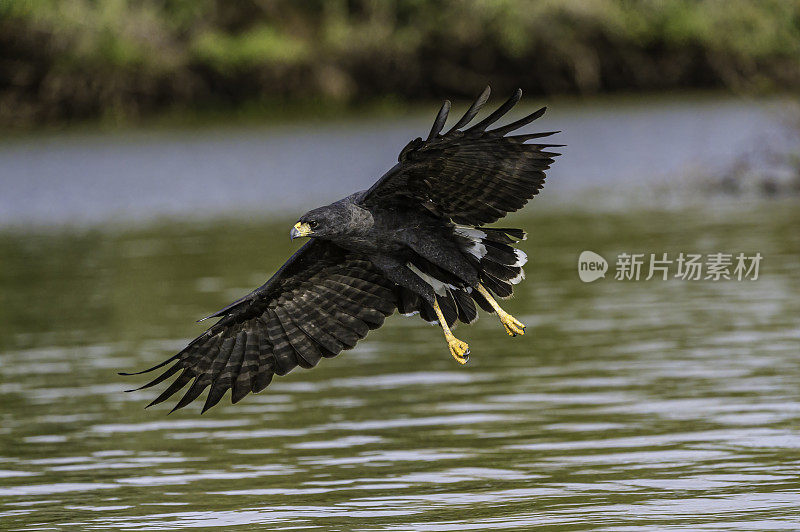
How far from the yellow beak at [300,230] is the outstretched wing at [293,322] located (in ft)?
2.66

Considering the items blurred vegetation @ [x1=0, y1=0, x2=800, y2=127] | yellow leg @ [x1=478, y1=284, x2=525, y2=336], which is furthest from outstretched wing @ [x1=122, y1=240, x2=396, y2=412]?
blurred vegetation @ [x1=0, y1=0, x2=800, y2=127]

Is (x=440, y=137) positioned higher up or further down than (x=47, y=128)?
further down

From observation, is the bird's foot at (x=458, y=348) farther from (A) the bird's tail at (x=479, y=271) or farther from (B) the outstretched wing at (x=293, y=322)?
(B) the outstretched wing at (x=293, y=322)

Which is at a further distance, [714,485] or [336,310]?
[336,310]

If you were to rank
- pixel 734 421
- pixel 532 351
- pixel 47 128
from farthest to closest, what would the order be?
pixel 47 128 → pixel 532 351 → pixel 734 421

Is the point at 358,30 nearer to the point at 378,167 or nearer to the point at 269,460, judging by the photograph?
the point at 378,167

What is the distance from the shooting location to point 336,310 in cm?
842

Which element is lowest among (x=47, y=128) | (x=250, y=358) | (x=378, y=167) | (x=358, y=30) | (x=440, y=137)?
(x=250, y=358)

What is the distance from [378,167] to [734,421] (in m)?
18.7

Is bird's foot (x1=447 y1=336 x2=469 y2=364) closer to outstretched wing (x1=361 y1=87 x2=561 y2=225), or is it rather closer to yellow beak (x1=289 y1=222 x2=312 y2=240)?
outstretched wing (x1=361 y1=87 x2=561 y2=225)

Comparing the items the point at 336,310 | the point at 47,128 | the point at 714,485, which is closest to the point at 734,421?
the point at 714,485

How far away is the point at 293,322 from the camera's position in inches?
329

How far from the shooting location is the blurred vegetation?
37.7 meters

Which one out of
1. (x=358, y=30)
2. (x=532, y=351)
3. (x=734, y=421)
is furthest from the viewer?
(x=358, y=30)
